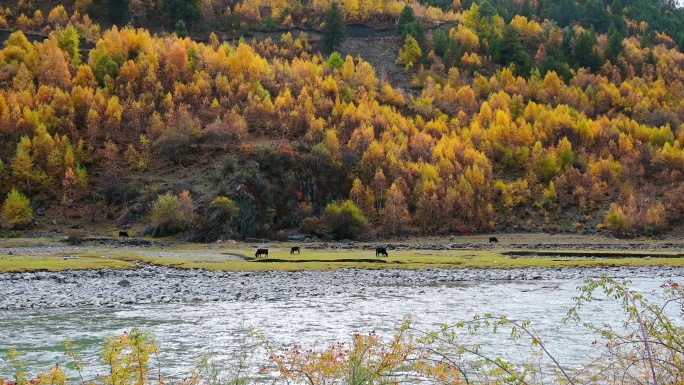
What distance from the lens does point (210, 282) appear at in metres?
39.2

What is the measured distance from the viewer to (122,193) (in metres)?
104

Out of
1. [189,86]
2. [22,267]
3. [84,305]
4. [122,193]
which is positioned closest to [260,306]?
[84,305]

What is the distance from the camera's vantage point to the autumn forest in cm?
10138

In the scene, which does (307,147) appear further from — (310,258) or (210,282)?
(210,282)

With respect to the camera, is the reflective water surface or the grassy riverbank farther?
the grassy riverbank

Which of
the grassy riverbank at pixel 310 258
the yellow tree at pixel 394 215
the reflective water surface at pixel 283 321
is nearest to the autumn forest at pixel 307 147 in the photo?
the yellow tree at pixel 394 215

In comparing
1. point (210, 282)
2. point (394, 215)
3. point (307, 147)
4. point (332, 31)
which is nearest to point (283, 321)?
point (210, 282)

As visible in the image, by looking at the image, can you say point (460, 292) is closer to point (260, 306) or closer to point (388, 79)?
point (260, 306)

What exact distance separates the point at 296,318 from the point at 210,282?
1423 centimetres

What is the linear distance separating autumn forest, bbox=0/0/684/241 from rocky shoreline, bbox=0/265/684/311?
45.8 metres

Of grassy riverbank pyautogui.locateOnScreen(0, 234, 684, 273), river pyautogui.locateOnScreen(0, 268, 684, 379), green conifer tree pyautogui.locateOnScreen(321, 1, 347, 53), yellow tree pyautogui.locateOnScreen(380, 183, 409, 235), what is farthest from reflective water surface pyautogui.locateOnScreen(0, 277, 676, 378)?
green conifer tree pyautogui.locateOnScreen(321, 1, 347, 53)

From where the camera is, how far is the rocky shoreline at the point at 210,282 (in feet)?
104

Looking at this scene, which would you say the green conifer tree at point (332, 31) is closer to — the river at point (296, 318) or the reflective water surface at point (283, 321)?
the river at point (296, 318)

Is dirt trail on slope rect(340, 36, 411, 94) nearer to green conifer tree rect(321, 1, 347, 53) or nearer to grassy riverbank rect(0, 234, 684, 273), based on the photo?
green conifer tree rect(321, 1, 347, 53)
